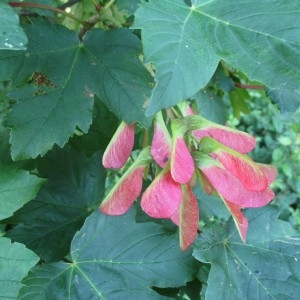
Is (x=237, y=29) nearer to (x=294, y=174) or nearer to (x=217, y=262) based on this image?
(x=217, y=262)

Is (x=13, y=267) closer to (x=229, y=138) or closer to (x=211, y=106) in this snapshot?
(x=229, y=138)

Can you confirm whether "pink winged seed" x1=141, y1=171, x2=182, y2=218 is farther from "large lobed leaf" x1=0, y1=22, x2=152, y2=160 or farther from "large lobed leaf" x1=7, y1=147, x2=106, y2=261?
"large lobed leaf" x1=7, y1=147, x2=106, y2=261

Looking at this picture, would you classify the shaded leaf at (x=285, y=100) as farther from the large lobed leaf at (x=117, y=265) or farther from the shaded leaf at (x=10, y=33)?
the shaded leaf at (x=10, y=33)

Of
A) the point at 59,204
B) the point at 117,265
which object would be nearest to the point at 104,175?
the point at 59,204

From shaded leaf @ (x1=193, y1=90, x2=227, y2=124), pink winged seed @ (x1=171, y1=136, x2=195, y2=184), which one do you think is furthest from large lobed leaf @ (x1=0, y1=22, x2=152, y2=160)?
shaded leaf @ (x1=193, y1=90, x2=227, y2=124)

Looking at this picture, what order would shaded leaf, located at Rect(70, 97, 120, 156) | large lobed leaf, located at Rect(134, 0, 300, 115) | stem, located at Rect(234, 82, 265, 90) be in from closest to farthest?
large lobed leaf, located at Rect(134, 0, 300, 115) < shaded leaf, located at Rect(70, 97, 120, 156) < stem, located at Rect(234, 82, 265, 90)

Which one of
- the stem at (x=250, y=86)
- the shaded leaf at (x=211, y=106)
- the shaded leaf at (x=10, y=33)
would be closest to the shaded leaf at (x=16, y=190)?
the shaded leaf at (x=10, y=33)

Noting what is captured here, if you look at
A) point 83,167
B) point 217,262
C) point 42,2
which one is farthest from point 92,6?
point 217,262
